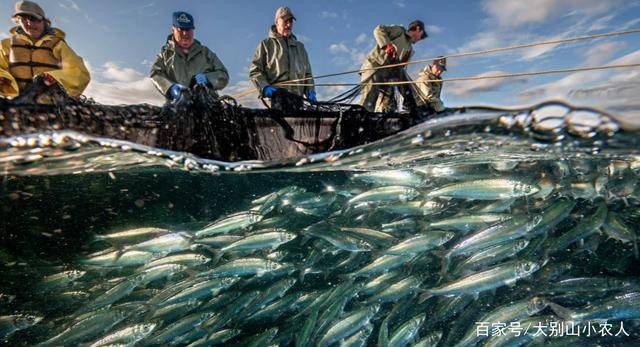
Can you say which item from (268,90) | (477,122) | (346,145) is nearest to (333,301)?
(346,145)

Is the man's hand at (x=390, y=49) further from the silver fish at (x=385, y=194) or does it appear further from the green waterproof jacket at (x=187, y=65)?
the silver fish at (x=385, y=194)

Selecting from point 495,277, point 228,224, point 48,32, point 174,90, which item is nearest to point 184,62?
point 174,90

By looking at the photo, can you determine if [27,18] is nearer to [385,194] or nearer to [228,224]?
[228,224]

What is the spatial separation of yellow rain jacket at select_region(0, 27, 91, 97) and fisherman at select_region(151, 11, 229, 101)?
1.49m

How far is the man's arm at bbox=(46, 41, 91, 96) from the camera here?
6895 millimetres

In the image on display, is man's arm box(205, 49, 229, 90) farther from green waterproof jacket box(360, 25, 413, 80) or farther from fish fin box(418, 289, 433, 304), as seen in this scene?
fish fin box(418, 289, 433, 304)

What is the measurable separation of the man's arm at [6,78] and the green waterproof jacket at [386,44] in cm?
748

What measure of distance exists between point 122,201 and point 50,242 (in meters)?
3.64

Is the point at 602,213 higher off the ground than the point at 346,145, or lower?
lower

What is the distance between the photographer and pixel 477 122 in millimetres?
6066

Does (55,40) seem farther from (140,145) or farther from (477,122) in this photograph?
(477,122)

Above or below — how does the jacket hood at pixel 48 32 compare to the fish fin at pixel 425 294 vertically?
above

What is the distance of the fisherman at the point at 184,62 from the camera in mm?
7211

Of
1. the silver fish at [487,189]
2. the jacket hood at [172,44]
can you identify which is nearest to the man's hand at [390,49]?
the jacket hood at [172,44]
